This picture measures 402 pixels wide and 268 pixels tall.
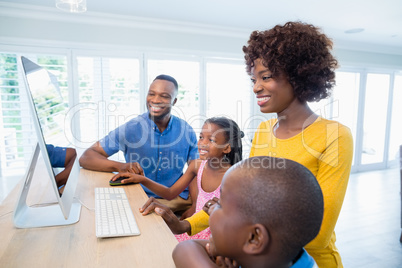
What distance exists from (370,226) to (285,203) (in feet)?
9.83

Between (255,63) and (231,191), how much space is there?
635 mm

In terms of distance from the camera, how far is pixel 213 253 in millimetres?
650

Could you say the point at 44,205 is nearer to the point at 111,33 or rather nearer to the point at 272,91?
the point at 272,91

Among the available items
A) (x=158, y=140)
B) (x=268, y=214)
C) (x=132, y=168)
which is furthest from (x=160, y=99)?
(x=268, y=214)

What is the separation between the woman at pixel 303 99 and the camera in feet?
2.80

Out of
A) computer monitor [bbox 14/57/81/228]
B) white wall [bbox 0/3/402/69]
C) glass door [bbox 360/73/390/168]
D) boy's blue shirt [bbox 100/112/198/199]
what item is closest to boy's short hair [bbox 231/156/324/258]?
computer monitor [bbox 14/57/81/228]

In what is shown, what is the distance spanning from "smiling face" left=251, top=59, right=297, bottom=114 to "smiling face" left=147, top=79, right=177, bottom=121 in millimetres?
1093

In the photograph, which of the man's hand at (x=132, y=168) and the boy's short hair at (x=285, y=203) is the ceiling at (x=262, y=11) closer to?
the man's hand at (x=132, y=168)

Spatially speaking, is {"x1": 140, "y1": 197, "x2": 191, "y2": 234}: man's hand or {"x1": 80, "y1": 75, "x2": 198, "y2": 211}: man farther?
{"x1": 80, "y1": 75, "x2": 198, "y2": 211}: man

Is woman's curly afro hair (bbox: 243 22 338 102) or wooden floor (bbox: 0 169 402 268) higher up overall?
woman's curly afro hair (bbox: 243 22 338 102)

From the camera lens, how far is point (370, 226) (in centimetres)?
284

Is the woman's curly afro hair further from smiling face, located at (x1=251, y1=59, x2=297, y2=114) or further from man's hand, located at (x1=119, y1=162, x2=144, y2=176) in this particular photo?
man's hand, located at (x1=119, y1=162, x2=144, y2=176)

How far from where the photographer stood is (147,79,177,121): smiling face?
1.96 metres

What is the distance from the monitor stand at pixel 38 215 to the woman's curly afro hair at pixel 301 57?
36.7 inches
